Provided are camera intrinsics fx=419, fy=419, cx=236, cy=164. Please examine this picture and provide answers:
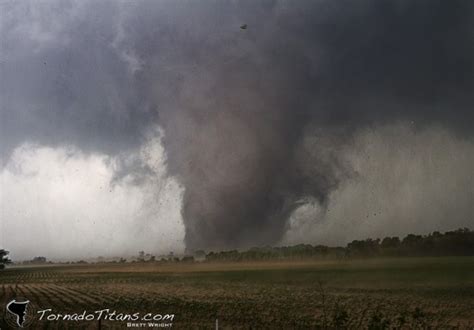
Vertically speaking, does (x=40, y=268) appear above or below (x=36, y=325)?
above

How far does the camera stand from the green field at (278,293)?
16.3 meters

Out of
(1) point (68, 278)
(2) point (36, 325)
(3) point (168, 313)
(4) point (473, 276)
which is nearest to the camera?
(2) point (36, 325)

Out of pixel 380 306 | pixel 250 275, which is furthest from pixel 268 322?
pixel 250 275

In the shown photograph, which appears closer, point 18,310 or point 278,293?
point 18,310

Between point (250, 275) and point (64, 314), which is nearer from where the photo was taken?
point (64, 314)

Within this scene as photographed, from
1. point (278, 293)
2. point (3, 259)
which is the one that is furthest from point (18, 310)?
point (278, 293)

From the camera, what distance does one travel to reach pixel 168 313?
16.5 m

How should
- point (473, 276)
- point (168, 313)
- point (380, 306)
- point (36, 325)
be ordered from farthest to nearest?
point (473, 276) < point (380, 306) < point (168, 313) < point (36, 325)

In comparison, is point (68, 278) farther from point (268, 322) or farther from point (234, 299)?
point (268, 322)

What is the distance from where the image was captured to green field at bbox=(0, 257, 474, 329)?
16281mm

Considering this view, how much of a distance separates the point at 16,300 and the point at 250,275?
11475mm

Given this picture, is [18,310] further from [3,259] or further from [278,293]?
[278,293]

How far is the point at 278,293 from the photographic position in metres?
19.9

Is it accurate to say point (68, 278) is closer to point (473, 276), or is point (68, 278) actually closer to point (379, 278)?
point (379, 278)
